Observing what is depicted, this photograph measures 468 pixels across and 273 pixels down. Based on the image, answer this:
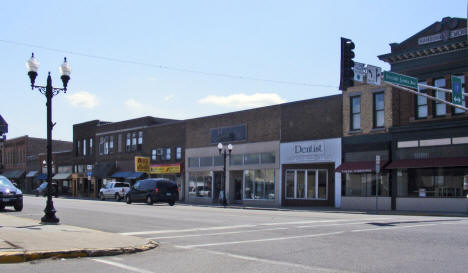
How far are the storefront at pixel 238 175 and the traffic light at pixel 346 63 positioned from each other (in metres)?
20.3

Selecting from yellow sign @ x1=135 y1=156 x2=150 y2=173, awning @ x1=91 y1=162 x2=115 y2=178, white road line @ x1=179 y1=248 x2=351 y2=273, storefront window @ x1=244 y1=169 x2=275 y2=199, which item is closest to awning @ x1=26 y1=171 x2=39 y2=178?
awning @ x1=91 y1=162 x2=115 y2=178

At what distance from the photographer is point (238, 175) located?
43375 millimetres

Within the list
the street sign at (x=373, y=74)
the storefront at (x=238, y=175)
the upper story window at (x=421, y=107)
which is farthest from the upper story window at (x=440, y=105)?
the storefront at (x=238, y=175)

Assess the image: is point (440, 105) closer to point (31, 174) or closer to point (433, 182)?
point (433, 182)

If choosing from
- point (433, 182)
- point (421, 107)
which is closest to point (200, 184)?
point (421, 107)

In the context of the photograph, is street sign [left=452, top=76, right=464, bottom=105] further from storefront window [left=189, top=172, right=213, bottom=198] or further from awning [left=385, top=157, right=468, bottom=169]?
storefront window [left=189, top=172, right=213, bottom=198]

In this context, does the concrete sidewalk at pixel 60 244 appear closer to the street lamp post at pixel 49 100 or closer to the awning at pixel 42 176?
the street lamp post at pixel 49 100

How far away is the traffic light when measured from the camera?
18797 millimetres

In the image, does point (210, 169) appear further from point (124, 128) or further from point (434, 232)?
point (434, 232)

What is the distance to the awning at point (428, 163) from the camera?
27578 mm

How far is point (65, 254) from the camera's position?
10383 millimetres

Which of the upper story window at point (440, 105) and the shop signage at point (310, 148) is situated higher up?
the upper story window at point (440, 105)

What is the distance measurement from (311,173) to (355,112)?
5587mm

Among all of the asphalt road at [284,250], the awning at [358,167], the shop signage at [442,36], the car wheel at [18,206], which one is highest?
the shop signage at [442,36]
